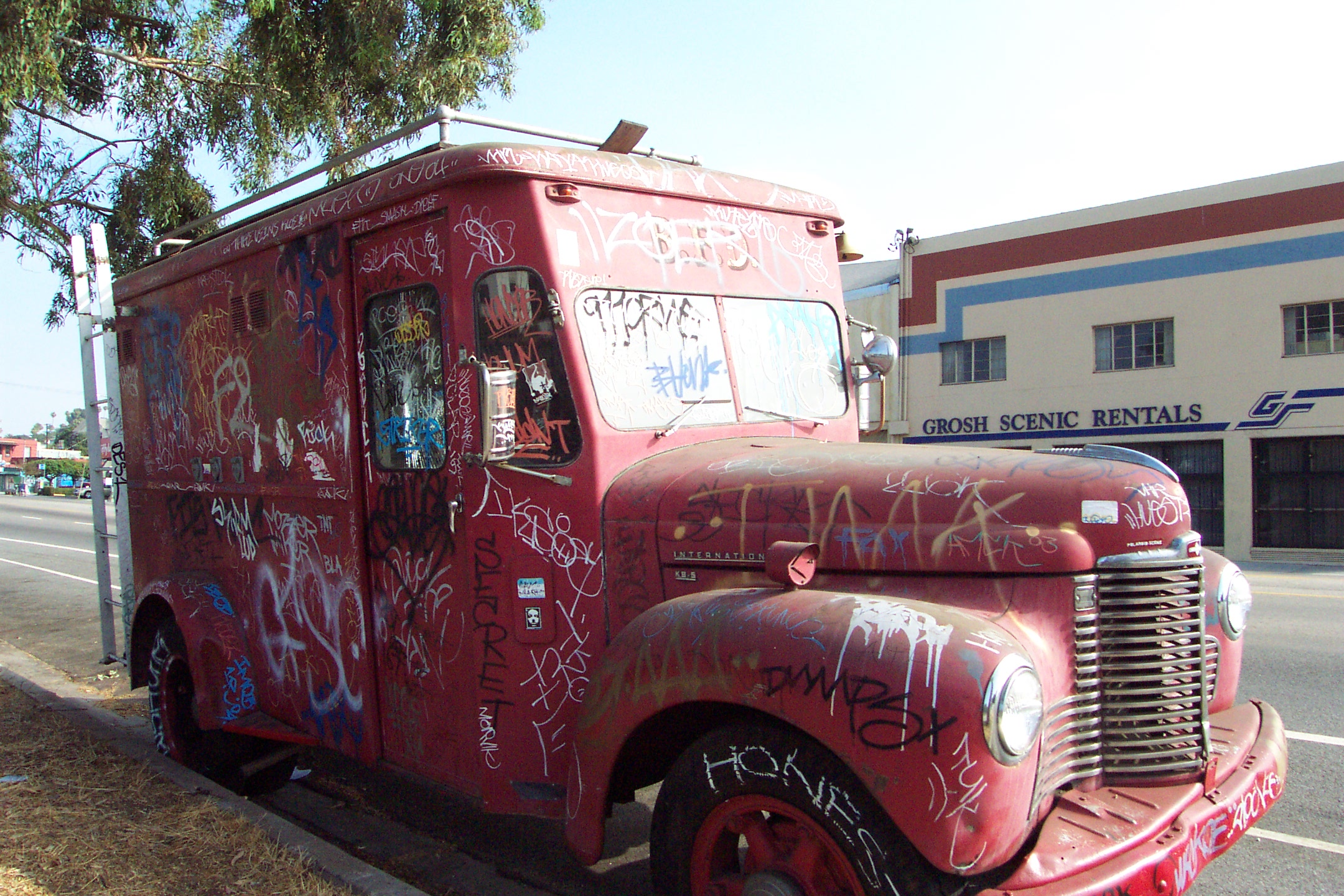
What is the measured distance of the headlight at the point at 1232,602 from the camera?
340cm

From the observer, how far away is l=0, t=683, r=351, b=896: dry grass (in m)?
3.75

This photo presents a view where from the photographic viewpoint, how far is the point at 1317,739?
18.9 ft

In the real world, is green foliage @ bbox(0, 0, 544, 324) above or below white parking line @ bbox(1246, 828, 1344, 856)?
above

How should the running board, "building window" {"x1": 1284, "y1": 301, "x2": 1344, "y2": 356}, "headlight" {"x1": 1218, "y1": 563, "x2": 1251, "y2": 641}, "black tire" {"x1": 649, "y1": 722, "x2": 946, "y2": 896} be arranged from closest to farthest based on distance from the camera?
"black tire" {"x1": 649, "y1": 722, "x2": 946, "y2": 896}, "headlight" {"x1": 1218, "y1": 563, "x2": 1251, "y2": 641}, the running board, "building window" {"x1": 1284, "y1": 301, "x2": 1344, "y2": 356}

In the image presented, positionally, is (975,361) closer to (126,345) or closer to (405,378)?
(126,345)

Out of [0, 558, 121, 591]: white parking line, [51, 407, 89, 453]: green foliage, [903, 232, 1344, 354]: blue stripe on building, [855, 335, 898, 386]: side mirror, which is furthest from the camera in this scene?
[51, 407, 89, 453]: green foliage

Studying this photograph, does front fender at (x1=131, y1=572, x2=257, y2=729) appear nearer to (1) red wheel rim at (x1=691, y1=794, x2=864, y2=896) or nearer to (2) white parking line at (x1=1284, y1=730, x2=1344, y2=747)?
(1) red wheel rim at (x1=691, y1=794, x2=864, y2=896)

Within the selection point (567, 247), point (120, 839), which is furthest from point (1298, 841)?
point (120, 839)

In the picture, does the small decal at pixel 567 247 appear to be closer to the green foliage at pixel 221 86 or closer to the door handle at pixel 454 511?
the door handle at pixel 454 511

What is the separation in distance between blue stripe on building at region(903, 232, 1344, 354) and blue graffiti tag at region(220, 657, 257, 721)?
20.8 meters

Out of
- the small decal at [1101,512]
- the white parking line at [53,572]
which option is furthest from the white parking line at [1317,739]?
the white parking line at [53,572]

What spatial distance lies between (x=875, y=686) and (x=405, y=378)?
2.36 meters

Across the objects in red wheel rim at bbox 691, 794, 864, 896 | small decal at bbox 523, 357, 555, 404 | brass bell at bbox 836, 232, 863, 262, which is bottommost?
red wheel rim at bbox 691, 794, 864, 896

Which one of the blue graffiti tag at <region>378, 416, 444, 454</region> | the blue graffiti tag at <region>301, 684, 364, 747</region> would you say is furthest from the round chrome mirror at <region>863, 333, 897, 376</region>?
the blue graffiti tag at <region>301, 684, 364, 747</region>
